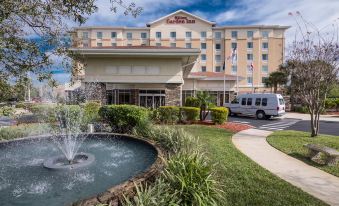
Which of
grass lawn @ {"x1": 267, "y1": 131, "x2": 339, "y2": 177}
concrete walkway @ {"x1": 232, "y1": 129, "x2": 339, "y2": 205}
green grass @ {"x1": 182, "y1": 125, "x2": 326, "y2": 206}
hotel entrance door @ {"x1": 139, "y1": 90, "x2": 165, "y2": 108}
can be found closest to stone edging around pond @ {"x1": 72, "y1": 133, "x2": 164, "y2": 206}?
green grass @ {"x1": 182, "y1": 125, "x2": 326, "y2": 206}

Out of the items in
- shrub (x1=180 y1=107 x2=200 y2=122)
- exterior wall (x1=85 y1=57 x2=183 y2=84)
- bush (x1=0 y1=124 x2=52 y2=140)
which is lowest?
bush (x1=0 y1=124 x2=52 y2=140)

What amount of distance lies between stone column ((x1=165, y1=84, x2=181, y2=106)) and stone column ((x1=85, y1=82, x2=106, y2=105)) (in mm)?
6419

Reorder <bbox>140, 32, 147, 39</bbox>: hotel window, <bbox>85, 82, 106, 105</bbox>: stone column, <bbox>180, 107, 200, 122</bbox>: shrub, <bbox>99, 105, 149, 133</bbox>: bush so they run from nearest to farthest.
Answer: <bbox>99, 105, 149, 133</bbox>: bush < <bbox>180, 107, 200, 122</bbox>: shrub < <bbox>85, 82, 106, 105</bbox>: stone column < <bbox>140, 32, 147, 39</bbox>: hotel window

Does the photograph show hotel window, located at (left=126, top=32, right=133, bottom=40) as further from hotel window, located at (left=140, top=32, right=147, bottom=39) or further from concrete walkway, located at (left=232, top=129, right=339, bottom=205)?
concrete walkway, located at (left=232, top=129, right=339, bottom=205)

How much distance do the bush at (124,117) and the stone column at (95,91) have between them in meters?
9.98

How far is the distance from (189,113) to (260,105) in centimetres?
965

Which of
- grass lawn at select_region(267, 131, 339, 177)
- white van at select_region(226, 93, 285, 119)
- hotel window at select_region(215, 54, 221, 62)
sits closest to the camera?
grass lawn at select_region(267, 131, 339, 177)

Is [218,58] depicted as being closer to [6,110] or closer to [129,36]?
[129,36]

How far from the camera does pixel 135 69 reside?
77.5ft

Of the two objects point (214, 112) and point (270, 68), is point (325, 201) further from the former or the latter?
point (270, 68)

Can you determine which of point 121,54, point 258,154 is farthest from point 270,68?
point 258,154

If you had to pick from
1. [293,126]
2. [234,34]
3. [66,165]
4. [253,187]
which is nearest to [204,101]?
[293,126]

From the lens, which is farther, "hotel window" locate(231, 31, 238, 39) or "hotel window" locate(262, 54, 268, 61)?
"hotel window" locate(262, 54, 268, 61)

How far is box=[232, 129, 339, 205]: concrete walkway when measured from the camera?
5961mm
